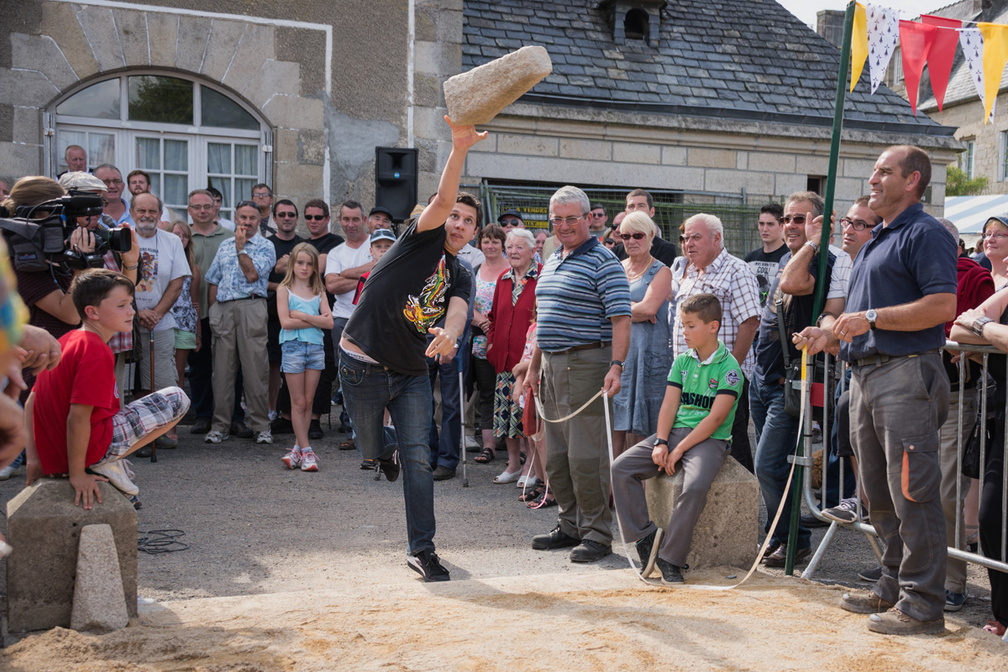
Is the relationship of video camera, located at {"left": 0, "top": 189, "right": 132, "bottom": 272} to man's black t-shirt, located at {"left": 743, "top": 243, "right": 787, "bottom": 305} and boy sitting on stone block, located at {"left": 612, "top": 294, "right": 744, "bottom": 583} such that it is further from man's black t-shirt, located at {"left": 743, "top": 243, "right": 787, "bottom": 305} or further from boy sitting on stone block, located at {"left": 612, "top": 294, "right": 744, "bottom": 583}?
man's black t-shirt, located at {"left": 743, "top": 243, "right": 787, "bottom": 305}

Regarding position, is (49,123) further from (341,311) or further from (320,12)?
(341,311)

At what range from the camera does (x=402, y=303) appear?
16.5ft

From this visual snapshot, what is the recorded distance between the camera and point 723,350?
5.32 m

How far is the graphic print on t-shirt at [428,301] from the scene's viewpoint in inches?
199

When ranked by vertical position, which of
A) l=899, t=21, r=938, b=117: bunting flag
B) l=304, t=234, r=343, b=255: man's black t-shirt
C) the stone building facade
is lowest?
l=304, t=234, r=343, b=255: man's black t-shirt

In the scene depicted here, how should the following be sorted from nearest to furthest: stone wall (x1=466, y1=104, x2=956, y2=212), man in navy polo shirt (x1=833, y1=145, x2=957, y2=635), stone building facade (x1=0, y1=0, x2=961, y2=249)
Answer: man in navy polo shirt (x1=833, y1=145, x2=957, y2=635) < stone building facade (x1=0, y1=0, x2=961, y2=249) < stone wall (x1=466, y1=104, x2=956, y2=212)

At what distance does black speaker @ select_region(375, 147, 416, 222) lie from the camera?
1074 cm

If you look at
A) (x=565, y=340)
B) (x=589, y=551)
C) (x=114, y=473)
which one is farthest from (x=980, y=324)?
(x=114, y=473)

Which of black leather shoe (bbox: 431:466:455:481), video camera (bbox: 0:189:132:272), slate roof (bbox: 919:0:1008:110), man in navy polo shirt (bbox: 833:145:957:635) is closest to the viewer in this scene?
man in navy polo shirt (bbox: 833:145:957:635)

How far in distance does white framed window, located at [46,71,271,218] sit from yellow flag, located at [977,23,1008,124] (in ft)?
25.6

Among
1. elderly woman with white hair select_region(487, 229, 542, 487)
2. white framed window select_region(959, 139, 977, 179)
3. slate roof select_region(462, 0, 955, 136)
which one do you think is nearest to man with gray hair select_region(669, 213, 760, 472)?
elderly woman with white hair select_region(487, 229, 542, 487)

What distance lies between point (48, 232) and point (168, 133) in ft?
21.8

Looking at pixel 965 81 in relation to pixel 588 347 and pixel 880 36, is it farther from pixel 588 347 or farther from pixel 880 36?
pixel 588 347

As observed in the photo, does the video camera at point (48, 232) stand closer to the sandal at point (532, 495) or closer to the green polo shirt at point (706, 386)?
the green polo shirt at point (706, 386)
